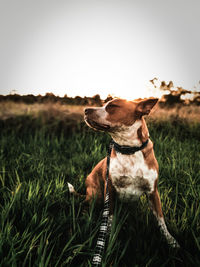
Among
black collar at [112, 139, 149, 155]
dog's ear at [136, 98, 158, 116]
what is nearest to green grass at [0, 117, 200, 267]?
black collar at [112, 139, 149, 155]

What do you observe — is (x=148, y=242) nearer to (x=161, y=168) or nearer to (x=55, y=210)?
(x=55, y=210)

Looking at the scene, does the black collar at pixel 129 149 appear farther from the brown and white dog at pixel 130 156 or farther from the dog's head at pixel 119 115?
the dog's head at pixel 119 115

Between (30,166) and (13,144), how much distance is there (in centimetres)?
113

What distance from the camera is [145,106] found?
5.58ft

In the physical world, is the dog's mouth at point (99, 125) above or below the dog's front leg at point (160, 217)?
above

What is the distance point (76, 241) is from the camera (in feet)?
4.86

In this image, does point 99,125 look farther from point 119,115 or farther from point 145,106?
point 145,106

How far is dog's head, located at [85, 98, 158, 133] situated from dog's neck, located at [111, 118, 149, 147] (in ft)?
0.08

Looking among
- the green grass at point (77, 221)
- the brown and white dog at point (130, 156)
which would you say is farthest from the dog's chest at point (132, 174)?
the green grass at point (77, 221)

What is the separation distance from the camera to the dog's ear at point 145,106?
5.49ft

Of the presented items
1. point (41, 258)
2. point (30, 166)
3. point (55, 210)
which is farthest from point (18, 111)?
point (41, 258)

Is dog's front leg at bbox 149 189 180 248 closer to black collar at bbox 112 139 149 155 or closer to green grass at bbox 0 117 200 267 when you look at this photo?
green grass at bbox 0 117 200 267

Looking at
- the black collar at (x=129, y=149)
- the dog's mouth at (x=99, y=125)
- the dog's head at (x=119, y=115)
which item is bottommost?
the black collar at (x=129, y=149)

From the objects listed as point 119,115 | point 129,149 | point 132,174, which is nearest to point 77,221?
point 132,174
